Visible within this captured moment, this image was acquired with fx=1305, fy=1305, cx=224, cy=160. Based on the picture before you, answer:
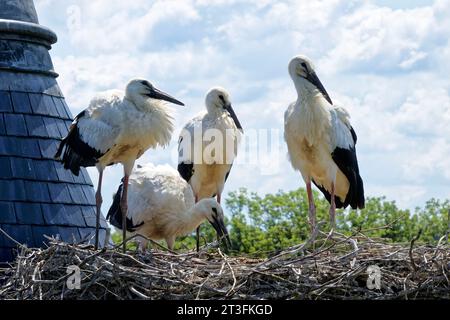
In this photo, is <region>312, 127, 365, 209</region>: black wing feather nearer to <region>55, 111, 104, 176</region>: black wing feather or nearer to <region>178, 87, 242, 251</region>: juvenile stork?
<region>178, 87, 242, 251</region>: juvenile stork

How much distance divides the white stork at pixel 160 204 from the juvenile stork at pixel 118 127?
1171 millimetres

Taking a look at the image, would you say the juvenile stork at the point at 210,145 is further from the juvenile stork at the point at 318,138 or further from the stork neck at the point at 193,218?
the juvenile stork at the point at 318,138

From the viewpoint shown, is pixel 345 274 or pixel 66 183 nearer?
pixel 345 274

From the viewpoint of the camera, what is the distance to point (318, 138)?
512 inches

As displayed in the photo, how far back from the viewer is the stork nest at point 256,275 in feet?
31.8

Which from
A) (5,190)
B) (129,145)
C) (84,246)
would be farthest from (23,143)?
(84,246)

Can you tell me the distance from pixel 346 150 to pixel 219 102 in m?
1.60

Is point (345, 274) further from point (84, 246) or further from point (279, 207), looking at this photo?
point (279, 207)

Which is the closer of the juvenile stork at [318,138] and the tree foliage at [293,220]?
the juvenile stork at [318,138]

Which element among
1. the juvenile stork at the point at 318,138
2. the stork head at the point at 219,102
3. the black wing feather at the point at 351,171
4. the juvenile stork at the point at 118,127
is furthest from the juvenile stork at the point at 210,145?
the juvenile stork at the point at 118,127
